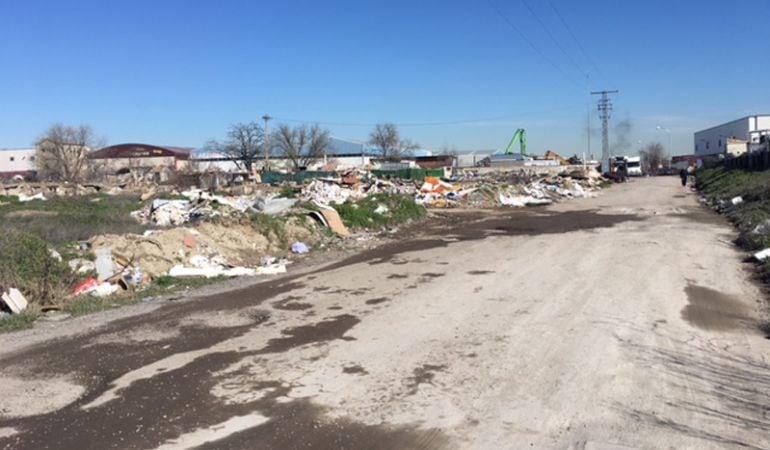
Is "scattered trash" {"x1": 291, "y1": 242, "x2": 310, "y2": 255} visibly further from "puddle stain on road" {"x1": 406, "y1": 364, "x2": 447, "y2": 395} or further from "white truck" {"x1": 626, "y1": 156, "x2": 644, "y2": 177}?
"white truck" {"x1": 626, "y1": 156, "x2": 644, "y2": 177}

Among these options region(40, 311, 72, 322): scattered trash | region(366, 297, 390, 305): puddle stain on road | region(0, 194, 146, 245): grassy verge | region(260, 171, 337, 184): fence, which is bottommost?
region(366, 297, 390, 305): puddle stain on road

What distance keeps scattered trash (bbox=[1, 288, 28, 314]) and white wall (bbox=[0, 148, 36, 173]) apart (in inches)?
4650

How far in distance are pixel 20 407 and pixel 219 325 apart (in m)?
3.14

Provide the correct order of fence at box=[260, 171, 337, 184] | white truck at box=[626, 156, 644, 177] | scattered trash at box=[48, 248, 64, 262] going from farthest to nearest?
white truck at box=[626, 156, 644, 177]
fence at box=[260, 171, 337, 184]
scattered trash at box=[48, 248, 64, 262]

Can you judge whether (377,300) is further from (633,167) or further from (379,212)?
(633,167)

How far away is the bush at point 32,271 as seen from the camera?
970 centimetres

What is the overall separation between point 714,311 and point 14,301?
1027cm

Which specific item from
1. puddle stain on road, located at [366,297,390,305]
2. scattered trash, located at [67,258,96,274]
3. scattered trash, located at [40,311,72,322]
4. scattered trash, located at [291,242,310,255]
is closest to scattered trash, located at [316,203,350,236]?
scattered trash, located at [291,242,310,255]

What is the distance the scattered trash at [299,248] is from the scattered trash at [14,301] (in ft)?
24.6

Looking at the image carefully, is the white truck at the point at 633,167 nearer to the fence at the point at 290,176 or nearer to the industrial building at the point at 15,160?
the fence at the point at 290,176

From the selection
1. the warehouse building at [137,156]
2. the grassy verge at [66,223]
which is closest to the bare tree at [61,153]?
the warehouse building at [137,156]

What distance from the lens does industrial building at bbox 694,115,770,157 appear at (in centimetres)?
8975

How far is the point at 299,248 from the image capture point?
1628 centimetres

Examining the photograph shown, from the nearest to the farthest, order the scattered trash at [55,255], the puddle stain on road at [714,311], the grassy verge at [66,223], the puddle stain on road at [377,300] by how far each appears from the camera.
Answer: the puddle stain on road at [714,311] < the puddle stain on road at [377,300] < the scattered trash at [55,255] < the grassy verge at [66,223]
